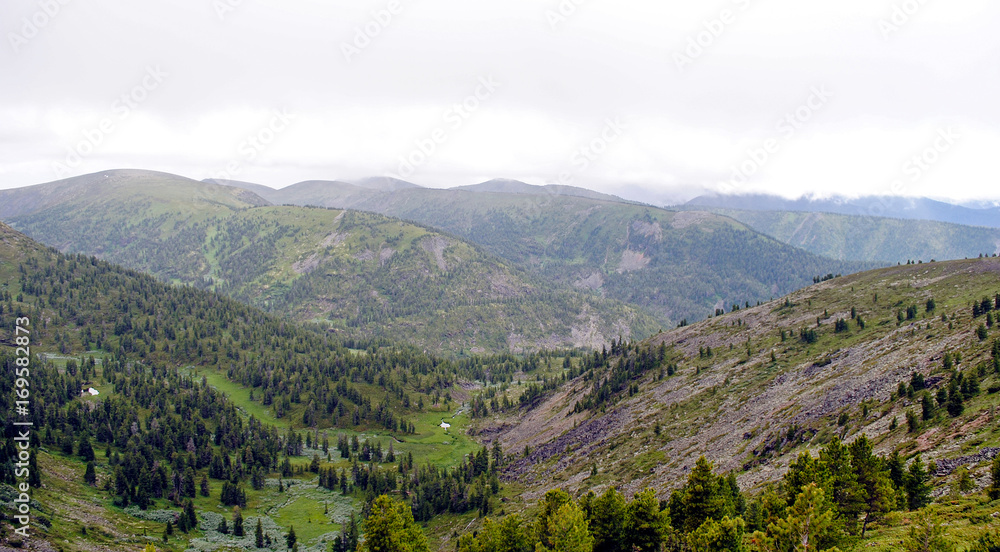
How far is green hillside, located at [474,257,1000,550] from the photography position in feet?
199

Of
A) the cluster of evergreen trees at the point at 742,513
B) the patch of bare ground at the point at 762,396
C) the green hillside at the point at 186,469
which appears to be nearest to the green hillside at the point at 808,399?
the patch of bare ground at the point at 762,396

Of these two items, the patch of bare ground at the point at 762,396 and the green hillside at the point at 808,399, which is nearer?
the green hillside at the point at 808,399

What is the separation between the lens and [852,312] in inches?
5108

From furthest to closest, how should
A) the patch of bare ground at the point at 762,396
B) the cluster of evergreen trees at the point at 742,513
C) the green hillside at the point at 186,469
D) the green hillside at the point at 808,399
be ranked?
A: the green hillside at the point at 186,469
the patch of bare ground at the point at 762,396
the green hillside at the point at 808,399
the cluster of evergreen trees at the point at 742,513

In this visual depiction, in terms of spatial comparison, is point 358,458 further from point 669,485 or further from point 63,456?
point 669,485

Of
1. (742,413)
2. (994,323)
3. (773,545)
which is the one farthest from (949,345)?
(773,545)

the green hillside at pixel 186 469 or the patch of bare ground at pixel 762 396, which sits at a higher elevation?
the patch of bare ground at pixel 762 396

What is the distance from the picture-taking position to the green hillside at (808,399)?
60.7m

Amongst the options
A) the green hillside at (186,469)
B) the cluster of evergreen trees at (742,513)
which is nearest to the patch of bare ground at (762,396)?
the cluster of evergreen trees at (742,513)

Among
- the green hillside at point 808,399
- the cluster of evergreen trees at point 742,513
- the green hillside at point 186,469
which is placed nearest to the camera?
the cluster of evergreen trees at point 742,513

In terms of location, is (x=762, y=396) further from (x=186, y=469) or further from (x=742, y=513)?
(x=186, y=469)

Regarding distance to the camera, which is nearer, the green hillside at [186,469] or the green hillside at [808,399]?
the green hillside at [808,399]

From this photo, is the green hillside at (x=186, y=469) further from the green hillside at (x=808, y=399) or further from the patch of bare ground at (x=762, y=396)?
the green hillside at (x=808, y=399)

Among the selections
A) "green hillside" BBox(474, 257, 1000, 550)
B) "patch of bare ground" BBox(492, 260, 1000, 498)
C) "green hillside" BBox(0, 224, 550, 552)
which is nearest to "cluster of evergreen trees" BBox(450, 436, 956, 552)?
"green hillside" BBox(474, 257, 1000, 550)
